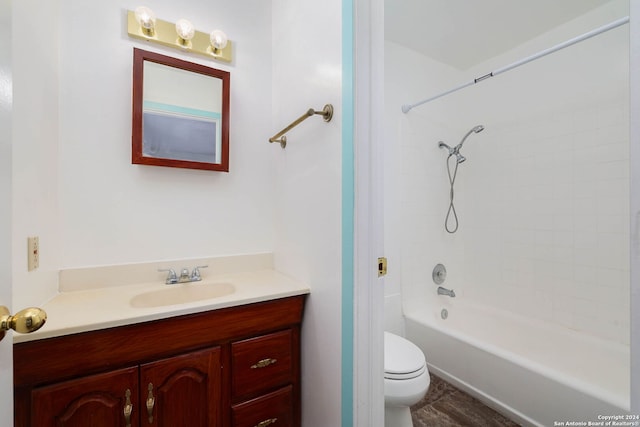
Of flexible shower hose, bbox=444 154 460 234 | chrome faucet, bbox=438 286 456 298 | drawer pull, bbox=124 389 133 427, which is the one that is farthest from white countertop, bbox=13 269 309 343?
flexible shower hose, bbox=444 154 460 234

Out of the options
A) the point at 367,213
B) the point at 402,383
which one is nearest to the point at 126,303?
the point at 367,213

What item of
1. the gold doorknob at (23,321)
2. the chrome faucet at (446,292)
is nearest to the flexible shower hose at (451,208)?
the chrome faucet at (446,292)

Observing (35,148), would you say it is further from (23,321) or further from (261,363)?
(261,363)

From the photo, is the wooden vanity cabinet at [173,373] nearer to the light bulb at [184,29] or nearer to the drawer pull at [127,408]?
the drawer pull at [127,408]

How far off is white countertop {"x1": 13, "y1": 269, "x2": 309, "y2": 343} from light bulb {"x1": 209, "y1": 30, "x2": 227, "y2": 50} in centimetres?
125

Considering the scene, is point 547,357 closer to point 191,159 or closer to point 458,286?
point 458,286

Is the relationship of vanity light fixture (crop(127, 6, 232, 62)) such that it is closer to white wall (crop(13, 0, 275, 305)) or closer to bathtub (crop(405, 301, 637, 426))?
white wall (crop(13, 0, 275, 305))

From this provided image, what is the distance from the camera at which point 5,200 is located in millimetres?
534

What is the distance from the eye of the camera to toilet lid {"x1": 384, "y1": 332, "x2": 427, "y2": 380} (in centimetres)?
124

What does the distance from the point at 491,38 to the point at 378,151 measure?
1848 mm

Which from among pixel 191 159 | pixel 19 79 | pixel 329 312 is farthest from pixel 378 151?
pixel 19 79

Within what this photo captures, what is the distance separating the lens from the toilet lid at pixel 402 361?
1237mm

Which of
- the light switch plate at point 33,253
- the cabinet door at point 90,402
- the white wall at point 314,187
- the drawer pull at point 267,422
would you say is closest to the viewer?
the cabinet door at point 90,402

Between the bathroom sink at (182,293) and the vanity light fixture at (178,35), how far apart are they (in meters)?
1.23
